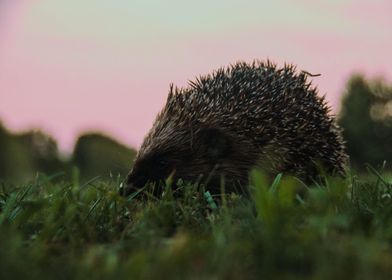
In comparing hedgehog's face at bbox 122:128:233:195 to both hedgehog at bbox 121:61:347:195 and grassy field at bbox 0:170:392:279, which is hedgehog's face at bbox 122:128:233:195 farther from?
grassy field at bbox 0:170:392:279

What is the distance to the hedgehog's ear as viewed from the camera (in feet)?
24.2

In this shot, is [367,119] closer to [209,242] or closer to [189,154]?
[189,154]

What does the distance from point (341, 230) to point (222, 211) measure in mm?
929

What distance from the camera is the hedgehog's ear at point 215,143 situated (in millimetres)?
7363

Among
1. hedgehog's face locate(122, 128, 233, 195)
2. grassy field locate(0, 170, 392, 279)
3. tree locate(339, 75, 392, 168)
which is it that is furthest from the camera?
tree locate(339, 75, 392, 168)

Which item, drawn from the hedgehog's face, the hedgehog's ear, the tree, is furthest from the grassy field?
the tree

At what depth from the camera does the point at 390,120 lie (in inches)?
1318

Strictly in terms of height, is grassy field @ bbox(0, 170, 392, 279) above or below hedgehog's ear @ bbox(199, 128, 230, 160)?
below

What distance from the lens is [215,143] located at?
7.38 m

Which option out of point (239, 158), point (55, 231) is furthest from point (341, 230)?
point (239, 158)

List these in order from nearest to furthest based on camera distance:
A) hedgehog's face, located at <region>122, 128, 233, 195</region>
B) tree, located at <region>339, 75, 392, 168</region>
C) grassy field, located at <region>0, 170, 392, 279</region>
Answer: grassy field, located at <region>0, 170, 392, 279</region>
hedgehog's face, located at <region>122, 128, 233, 195</region>
tree, located at <region>339, 75, 392, 168</region>

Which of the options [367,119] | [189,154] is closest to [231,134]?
[189,154]

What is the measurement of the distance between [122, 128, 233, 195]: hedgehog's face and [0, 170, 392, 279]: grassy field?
2.35 metres

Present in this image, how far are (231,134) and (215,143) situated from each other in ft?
0.68
